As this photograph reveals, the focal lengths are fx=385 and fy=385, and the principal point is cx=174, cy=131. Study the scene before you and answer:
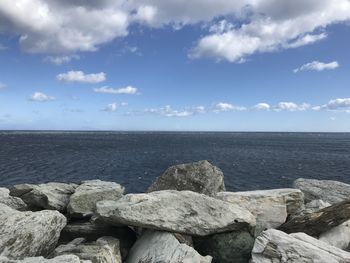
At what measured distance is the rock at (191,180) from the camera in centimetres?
1819

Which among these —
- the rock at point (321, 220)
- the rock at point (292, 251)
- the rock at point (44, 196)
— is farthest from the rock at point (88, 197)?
the rock at point (321, 220)

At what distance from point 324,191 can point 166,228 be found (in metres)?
11.2

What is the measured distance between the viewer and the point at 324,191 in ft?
65.7

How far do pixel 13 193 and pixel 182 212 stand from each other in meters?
7.86

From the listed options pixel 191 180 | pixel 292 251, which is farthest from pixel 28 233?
pixel 191 180

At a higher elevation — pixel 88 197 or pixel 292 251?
pixel 88 197

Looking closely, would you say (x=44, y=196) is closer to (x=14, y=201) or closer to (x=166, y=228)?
(x=14, y=201)

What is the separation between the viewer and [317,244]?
1150 cm

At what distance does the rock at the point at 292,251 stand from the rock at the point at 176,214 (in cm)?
160

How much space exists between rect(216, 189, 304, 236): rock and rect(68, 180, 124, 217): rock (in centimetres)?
434

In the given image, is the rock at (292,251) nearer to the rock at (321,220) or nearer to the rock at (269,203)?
the rock at (321,220)

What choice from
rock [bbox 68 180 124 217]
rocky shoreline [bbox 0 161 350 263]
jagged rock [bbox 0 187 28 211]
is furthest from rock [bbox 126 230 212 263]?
jagged rock [bbox 0 187 28 211]

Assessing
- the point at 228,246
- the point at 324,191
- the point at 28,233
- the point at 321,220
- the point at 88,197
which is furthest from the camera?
the point at 324,191

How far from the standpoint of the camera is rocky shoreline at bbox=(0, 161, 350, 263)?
11062 millimetres
